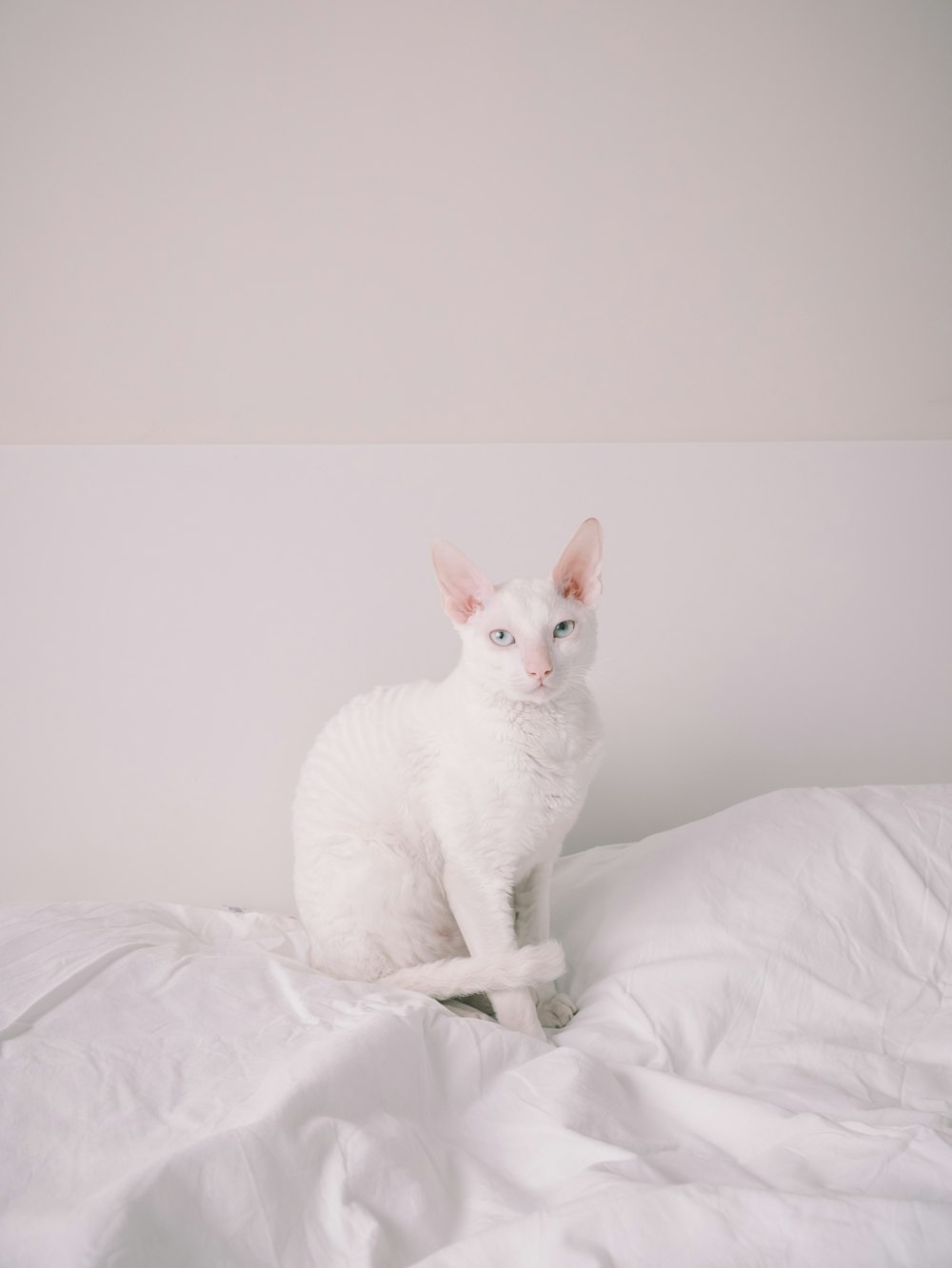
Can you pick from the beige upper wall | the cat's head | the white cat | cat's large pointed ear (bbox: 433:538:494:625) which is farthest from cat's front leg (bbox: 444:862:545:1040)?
the beige upper wall

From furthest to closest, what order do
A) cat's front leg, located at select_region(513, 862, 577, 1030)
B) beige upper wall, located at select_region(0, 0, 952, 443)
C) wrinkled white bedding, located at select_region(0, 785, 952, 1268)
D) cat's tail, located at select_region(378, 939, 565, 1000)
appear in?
beige upper wall, located at select_region(0, 0, 952, 443)
cat's front leg, located at select_region(513, 862, 577, 1030)
cat's tail, located at select_region(378, 939, 565, 1000)
wrinkled white bedding, located at select_region(0, 785, 952, 1268)

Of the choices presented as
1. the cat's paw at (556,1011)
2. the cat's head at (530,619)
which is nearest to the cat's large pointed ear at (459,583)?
the cat's head at (530,619)

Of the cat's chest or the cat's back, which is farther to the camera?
the cat's back

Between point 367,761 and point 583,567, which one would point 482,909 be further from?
point 583,567

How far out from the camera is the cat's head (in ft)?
4.10

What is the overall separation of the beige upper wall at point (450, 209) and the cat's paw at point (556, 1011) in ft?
3.96

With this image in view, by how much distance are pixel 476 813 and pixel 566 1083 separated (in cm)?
41

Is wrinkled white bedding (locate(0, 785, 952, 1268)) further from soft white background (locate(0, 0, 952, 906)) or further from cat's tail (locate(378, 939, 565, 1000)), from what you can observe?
soft white background (locate(0, 0, 952, 906))

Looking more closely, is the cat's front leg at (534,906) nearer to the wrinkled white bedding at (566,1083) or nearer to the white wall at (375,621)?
the wrinkled white bedding at (566,1083)

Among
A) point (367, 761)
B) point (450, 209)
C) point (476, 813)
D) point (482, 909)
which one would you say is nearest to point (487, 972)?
point (482, 909)

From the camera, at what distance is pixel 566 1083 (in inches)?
39.7

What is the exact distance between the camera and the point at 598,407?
1933 millimetres

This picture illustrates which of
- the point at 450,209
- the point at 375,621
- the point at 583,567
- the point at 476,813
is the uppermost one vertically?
the point at 450,209

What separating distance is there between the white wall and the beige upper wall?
143mm
